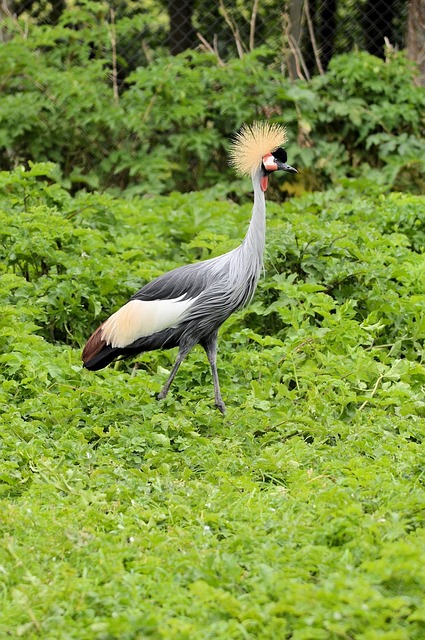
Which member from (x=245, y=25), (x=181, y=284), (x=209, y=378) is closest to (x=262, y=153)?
(x=181, y=284)

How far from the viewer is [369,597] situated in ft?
10.5

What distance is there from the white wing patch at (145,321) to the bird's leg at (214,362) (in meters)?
0.25

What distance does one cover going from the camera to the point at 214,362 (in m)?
5.51

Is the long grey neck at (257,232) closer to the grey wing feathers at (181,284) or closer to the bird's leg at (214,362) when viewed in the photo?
the grey wing feathers at (181,284)

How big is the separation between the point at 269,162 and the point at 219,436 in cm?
154

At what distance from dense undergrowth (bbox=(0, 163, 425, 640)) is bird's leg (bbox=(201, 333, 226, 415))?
5.0 inches

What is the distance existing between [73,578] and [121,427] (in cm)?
162

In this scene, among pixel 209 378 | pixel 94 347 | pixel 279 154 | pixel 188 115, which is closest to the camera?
pixel 94 347

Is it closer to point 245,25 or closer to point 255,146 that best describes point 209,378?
point 255,146

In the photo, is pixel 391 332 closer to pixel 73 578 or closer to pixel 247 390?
pixel 247 390

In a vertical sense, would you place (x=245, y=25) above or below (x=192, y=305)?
above

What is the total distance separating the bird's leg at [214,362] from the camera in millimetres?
5387

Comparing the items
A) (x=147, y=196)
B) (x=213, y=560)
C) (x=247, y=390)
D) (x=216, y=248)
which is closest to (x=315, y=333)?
(x=247, y=390)

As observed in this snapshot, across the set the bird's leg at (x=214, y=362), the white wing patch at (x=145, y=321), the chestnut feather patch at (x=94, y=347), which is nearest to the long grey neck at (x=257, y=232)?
the white wing patch at (x=145, y=321)
